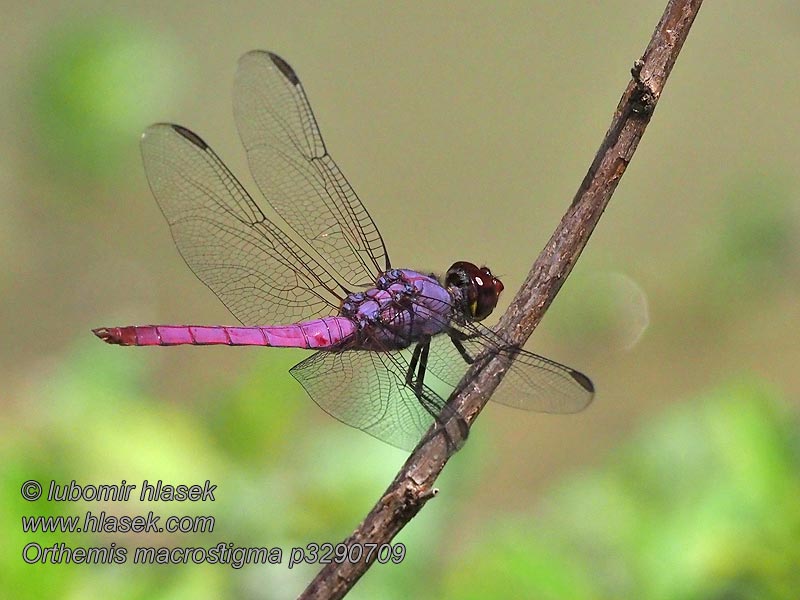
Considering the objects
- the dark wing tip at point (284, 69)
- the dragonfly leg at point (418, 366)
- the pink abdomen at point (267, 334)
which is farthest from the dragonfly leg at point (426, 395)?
the dark wing tip at point (284, 69)

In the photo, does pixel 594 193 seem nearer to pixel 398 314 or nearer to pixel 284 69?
pixel 398 314

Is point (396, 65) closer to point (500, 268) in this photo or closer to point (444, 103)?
point (444, 103)

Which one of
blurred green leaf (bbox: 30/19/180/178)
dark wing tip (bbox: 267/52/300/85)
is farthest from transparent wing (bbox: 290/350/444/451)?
blurred green leaf (bbox: 30/19/180/178)

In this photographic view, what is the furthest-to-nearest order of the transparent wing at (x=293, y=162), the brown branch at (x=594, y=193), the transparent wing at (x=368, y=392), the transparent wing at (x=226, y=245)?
the transparent wing at (x=293, y=162), the transparent wing at (x=226, y=245), the transparent wing at (x=368, y=392), the brown branch at (x=594, y=193)

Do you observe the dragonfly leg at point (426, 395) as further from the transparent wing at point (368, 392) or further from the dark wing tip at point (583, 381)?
the dark wing tip at point (583, 381)

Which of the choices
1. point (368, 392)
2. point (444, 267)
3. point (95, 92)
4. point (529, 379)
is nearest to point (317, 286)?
point (368, 392)

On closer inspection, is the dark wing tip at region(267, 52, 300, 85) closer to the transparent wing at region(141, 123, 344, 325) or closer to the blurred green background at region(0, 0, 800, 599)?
the transparent wing at region(141, 123, 344, 325)

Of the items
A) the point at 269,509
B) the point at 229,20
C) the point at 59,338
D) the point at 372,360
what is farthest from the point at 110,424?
the point at 229,20
